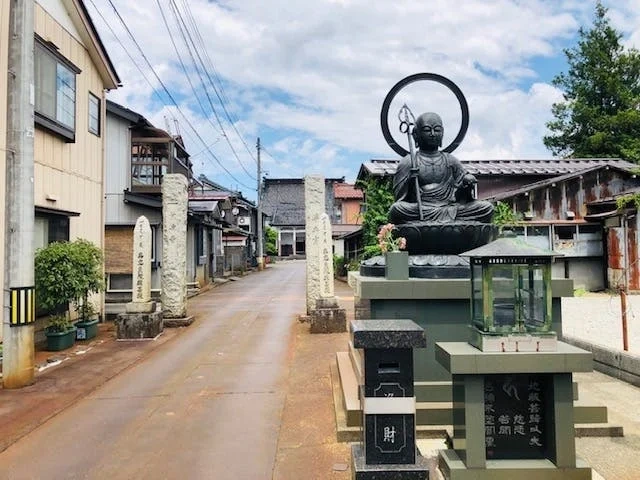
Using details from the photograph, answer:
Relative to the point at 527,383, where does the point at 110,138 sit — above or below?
above

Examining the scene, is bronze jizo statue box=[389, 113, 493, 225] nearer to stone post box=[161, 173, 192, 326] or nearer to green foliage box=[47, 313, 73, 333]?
green foliage box=[47, 313, 73, 333]

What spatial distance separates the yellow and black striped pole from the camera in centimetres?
641

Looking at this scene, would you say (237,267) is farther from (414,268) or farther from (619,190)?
(414,268)

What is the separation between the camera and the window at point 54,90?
9117 mm

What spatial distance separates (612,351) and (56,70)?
1198cm

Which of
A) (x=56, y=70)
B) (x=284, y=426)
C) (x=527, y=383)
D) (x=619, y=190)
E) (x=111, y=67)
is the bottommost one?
(x=284, y=426)

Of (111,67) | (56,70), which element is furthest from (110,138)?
(56,70)

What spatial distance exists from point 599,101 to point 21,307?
1215 inches

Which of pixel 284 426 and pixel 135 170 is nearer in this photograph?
pixel 284 426

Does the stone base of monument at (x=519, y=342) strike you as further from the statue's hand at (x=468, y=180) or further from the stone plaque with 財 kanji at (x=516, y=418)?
the statue's hand at (x=468, y=180)

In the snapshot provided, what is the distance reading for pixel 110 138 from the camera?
53.4 ft

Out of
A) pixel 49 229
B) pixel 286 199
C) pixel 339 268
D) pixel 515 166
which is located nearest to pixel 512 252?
pixel 49 229

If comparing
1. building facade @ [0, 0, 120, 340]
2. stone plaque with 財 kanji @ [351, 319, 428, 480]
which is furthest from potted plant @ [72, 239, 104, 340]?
stone plaque with 財 kanji @ [351, 319, 428, 480]

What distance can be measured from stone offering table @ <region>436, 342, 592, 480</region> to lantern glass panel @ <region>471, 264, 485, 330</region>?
0.31m
